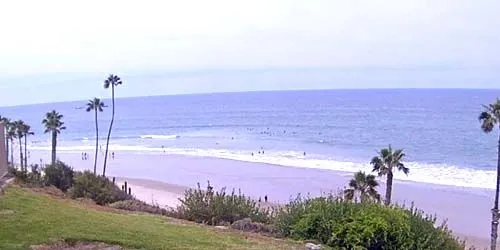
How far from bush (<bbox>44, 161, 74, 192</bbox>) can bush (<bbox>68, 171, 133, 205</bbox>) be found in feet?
9.15

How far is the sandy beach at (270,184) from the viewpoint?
113ft

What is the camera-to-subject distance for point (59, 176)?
25734 mm

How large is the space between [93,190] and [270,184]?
969 inches

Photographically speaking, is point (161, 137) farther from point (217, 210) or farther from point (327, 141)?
point (217, 210)

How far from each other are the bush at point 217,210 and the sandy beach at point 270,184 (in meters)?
16.1

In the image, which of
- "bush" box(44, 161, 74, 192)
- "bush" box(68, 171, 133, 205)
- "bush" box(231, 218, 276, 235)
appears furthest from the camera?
"bush" box(44, 161, 74, 192)

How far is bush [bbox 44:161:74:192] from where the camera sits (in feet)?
81.9

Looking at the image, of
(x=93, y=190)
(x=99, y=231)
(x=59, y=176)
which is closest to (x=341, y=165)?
(x=59, y=176)

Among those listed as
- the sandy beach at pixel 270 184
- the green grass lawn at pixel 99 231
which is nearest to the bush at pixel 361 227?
the green grass lawn at pixel 99 231

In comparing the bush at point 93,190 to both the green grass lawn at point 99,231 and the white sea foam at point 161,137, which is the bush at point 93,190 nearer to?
the green grass lawn at point 99,231

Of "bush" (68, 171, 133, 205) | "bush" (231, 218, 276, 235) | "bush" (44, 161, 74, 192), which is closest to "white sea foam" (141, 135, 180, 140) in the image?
"bush" (44, 161, 74, 192)

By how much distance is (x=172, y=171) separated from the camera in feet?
174

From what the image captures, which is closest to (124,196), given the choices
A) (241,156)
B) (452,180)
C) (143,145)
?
(452,180)

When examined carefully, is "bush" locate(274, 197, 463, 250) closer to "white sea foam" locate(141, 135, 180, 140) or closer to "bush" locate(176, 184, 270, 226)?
"bush" locate(176, 184, 270, 226)
